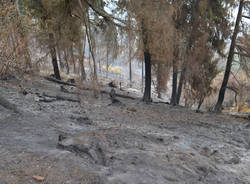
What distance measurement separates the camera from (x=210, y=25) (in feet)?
39.7

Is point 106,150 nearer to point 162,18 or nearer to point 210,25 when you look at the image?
point 162,18

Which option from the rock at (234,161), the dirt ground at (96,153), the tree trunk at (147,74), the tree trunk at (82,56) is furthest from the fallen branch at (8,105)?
the tree trunk at (147,74)

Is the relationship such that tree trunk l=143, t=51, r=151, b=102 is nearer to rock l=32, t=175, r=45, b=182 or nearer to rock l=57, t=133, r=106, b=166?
rock l=57, t=133, r=106, b=166

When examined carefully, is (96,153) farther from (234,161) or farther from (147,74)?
(147,74)

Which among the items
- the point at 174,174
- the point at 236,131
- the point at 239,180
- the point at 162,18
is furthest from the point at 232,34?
the point at 174,174

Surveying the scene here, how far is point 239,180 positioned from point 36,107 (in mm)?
5268

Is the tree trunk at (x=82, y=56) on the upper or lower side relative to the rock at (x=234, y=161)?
upper

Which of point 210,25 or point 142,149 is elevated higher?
point 210,25

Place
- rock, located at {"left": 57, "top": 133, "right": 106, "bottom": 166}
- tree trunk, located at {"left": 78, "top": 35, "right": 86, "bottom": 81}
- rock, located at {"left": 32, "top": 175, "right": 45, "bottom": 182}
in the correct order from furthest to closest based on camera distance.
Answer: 1. tree trunk, located at {"left": 78, "top": 35, "right": 86, "bottom": 81}
2. rock, located at {"left": 57, "top": 133, "right": 106, "bottom": 166}
3. rock, located at {"left": 32, "top": 175, "right": 45, "bottom": 182}

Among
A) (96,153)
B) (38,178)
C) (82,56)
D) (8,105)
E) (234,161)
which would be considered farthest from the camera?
(8,105)

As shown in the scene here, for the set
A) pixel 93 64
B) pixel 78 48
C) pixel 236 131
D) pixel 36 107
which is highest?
pixel 78 48

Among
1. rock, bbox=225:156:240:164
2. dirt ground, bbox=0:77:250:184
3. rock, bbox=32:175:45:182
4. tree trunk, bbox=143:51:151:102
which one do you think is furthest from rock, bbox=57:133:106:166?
tree trunk, bbox=143:51:151:102

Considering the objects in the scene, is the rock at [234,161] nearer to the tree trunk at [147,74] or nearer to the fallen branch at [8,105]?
the fallen branch at [8,105]

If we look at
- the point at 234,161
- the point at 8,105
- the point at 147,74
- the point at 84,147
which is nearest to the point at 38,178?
the point at 84,147
